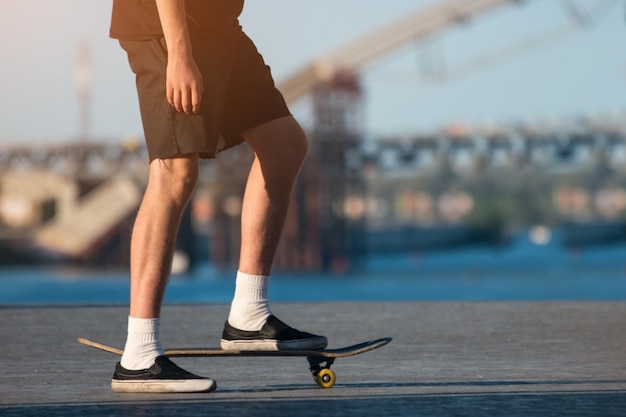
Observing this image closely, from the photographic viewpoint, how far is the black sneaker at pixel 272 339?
4297 mm

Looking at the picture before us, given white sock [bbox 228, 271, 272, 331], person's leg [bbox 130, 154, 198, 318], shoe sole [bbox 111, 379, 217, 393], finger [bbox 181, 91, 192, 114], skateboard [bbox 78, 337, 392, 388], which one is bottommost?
shoe sole [bbox 111, 379, 217, 393]

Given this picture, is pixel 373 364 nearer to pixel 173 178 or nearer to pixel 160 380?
pixel 160 380

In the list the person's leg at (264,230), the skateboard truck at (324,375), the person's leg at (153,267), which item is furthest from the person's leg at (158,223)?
the skateboard truck at (324,375)

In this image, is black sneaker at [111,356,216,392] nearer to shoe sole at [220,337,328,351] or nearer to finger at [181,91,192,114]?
shoe sole at [220,337,328,351]

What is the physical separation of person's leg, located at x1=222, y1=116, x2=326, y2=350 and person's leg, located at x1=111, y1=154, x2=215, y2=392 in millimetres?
285

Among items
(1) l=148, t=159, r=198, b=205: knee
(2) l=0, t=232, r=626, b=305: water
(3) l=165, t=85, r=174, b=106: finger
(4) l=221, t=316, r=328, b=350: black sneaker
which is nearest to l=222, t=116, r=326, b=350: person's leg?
(4) l=221, t=316, r=328, b=350: black sneaker

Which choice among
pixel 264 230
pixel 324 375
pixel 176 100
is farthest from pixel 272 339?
pixel 176 100

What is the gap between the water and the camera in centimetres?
8338

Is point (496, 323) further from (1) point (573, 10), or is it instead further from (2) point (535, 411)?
(1) point (573, 10)

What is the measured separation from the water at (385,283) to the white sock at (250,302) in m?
58.1

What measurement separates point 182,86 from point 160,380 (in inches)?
35.8

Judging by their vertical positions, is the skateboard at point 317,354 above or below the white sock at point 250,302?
below

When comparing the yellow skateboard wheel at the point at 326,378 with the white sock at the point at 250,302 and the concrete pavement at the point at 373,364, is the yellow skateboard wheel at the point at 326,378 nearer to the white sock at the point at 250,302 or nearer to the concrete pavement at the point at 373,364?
the concrete pavement at the point at 373,364

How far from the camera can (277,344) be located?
4316mm
